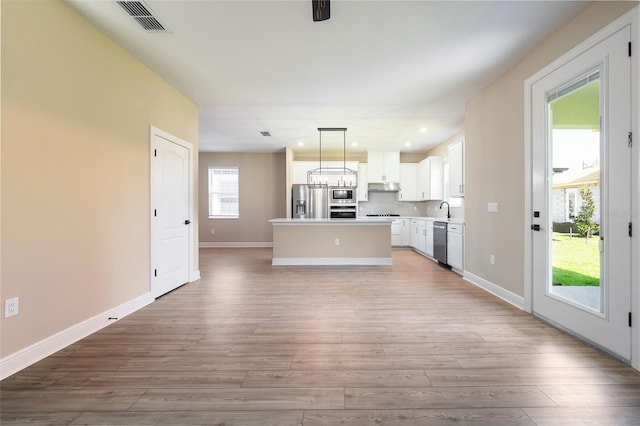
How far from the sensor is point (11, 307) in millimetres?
1929

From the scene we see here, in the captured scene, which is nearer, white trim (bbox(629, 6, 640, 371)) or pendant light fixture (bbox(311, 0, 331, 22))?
white trim (bbox(629, 6, 640, 371))

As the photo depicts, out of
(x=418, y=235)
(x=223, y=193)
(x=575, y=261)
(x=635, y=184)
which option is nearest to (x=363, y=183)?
(x=418, y=235)

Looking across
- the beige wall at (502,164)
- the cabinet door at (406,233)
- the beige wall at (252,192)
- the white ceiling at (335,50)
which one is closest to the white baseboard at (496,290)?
the beige wall at (502,164)

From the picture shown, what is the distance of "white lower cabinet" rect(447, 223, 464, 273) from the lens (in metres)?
4.70

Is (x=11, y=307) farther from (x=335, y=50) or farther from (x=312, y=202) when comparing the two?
(x=312, y=202)

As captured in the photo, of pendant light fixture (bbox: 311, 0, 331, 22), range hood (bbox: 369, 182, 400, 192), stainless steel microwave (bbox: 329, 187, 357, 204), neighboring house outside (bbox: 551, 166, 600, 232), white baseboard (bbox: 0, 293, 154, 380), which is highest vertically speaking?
pendant light fixture (bbox: 311, 0, 331, 22)

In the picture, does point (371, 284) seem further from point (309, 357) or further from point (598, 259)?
point (598, 259)

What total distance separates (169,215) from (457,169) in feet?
16.7

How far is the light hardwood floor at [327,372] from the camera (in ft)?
5.08

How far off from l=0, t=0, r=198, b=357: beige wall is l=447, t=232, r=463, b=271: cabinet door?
4593 mm

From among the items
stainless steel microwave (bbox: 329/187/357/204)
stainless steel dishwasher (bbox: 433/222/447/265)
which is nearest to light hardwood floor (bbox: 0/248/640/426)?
stainless steel dishwasher (bbox: 433/222/447/265)

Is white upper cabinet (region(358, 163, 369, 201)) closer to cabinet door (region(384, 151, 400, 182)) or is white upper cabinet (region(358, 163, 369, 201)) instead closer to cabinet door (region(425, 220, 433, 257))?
cabinet door (region(384, 151, 400, 182))

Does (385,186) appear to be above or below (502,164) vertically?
above

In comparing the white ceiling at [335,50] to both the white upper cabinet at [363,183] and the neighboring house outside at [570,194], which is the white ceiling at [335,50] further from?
the white upper cabinet at [363,183]
